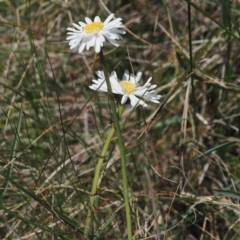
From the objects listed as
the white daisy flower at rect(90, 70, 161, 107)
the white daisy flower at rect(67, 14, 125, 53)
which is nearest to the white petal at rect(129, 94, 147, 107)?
the white daisy flower at rect(90, 70, 161, 107)

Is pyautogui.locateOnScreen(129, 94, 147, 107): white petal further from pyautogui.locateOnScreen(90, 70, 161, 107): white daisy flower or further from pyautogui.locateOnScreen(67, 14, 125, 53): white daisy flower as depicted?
pyautogui.locateOnScreen(67, 14, 125, 53): white daisy flower

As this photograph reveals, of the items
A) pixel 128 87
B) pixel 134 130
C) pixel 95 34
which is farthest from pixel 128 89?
pixel 134 130

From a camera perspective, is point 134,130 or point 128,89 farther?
point 134,130

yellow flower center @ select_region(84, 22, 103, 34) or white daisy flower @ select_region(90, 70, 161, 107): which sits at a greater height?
yellow flower center @ select_region(84, 22, 103, 34)

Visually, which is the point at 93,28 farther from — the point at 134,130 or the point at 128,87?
the point at 134,130

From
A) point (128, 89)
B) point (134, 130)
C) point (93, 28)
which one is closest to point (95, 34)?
point (93, 28)

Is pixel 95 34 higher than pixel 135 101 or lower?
higher

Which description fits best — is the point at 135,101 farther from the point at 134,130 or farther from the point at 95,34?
the point at 134,130
